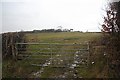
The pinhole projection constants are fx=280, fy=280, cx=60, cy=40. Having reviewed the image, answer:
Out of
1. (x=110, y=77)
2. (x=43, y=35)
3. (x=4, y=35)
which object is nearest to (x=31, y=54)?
(x=4, y=35)

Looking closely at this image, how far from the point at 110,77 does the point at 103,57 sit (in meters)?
1.07

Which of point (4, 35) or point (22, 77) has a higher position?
point (4, 35)

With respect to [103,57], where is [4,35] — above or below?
above

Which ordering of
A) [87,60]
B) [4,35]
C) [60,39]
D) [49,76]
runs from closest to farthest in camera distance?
[49,76]
[87,60]
[4,35]
[60,39]

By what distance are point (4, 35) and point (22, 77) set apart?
2.18 meters

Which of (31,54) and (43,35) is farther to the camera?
(43,35)

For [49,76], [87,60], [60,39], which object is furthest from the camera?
[60,39]

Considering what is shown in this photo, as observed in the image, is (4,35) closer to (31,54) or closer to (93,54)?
(31,54)

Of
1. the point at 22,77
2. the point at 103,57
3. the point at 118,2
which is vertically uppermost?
the point at 118,2

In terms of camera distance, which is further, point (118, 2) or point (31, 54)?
point (31, 54)

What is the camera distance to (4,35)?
32.9 ft

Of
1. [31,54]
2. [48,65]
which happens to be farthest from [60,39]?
[48,65]

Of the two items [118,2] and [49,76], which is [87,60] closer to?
[49,76]

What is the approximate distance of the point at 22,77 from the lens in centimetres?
848
